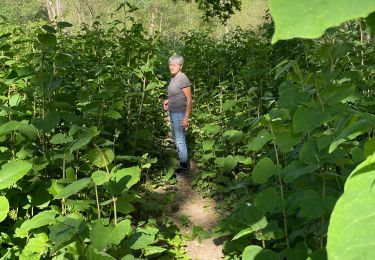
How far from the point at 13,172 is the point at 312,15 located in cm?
217

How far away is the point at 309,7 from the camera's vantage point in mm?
329

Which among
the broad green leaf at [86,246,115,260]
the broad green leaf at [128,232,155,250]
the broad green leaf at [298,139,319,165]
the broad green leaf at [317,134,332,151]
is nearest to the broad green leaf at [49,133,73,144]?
the broad green leaf at [128,232,155,250]

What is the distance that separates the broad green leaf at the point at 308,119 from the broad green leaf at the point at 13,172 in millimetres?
1334

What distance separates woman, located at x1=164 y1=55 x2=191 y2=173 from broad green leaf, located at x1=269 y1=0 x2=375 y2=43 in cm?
502

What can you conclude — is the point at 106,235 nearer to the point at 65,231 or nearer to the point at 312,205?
the point at 65,231

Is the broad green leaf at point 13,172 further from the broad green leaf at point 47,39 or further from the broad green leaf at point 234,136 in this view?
the broad green leaf at point 234,136

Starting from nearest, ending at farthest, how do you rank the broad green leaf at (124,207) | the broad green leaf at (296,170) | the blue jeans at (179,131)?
the broad green leaf at (296,170) → the broad green leaf at (124,207) → the blue jeans at (179,131)

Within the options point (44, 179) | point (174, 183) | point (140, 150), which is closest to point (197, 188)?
point (174, 183)

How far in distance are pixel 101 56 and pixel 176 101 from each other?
198 cm

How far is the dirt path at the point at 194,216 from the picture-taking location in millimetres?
3965

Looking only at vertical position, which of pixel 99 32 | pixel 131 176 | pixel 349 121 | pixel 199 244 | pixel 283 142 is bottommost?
pixel 199 244

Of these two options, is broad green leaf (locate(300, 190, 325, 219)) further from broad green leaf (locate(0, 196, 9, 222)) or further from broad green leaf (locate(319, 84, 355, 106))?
broad green leaf (locate(0, 196, 9, 222))

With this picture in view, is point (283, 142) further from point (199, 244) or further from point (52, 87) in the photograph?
point (199, 244)

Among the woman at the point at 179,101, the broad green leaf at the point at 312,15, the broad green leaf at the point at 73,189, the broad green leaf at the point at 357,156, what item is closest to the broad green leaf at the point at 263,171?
the broad green leaf at the point at 357,156
